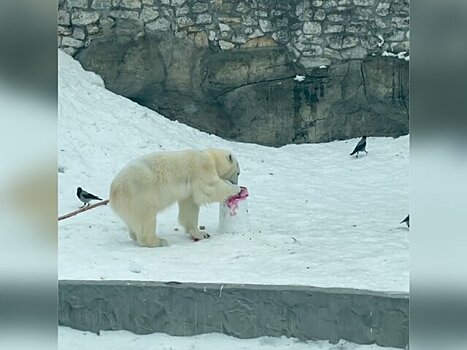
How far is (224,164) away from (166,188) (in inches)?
24.4

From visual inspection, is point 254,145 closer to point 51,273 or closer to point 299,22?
point 299,22

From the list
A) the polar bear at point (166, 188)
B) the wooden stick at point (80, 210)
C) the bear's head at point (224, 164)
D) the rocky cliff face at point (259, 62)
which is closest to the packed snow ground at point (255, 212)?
the wooden stick at point (80, 210)

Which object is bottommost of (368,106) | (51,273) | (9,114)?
(368,106)

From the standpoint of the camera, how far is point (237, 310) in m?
3.68

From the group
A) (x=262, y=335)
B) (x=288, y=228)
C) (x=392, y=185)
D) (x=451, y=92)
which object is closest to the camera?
(x=451, y=92)

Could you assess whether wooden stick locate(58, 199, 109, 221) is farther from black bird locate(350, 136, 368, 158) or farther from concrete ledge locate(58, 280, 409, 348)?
black bird locate(350, 136, 368, 158)

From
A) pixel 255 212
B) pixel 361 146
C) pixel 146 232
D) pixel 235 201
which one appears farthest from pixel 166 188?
pixel 361 146

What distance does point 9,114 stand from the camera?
683mm

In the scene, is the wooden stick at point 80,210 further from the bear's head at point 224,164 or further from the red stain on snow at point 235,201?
the red stain on snow at point 235,201

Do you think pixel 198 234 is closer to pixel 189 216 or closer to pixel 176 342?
pixel 189 216

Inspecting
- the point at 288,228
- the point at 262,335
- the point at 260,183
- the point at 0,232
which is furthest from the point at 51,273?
the point at 260,183

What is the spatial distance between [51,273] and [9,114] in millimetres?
143

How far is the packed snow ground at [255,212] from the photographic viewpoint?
14.7 ft

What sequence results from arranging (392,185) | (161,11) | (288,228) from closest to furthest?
(288,228)
(392,185)
(161,11)
